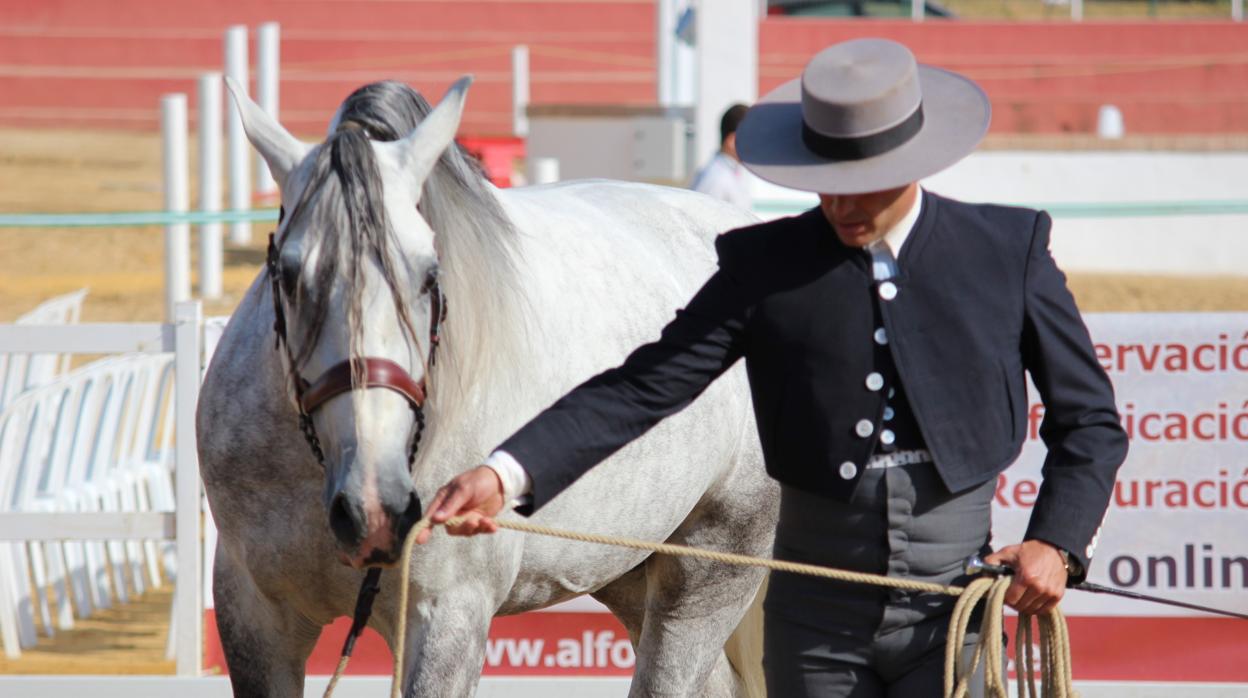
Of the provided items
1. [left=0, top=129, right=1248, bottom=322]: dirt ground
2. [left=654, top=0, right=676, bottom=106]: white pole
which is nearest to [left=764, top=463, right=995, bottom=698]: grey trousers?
[left=0, top=129, right=1248, bottom=322]: dirt ground

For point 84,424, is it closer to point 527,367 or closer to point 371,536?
point 527,367

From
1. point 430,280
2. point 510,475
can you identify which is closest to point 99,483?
point 430,280

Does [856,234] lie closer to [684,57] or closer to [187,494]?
[187,494]

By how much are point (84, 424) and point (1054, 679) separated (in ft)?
16.0

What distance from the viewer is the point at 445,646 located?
330 centimetres

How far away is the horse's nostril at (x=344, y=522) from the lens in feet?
8.77

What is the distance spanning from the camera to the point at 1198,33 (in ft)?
73.9

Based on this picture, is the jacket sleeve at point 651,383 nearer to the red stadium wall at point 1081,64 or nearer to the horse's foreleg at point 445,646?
the horse's foreleg at point 445,646

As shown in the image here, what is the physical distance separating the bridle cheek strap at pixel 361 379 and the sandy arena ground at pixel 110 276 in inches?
148

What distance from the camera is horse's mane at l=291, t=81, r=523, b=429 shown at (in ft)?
9.23

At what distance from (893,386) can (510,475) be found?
659mm

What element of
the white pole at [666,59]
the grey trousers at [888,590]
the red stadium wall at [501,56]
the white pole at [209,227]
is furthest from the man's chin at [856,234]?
the red stadium wall at [501,56]

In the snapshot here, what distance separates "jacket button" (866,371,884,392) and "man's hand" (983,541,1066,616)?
35 cm

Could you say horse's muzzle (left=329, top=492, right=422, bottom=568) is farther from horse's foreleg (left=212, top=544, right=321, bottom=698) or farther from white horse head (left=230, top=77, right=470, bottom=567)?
Answer: horse's foreleg (left=212, top=544, right=321, bottom=698)
